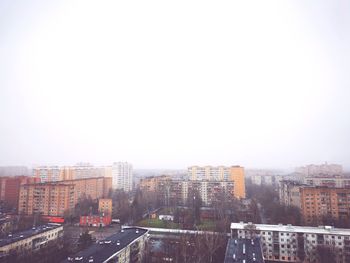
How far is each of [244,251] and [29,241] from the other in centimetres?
416

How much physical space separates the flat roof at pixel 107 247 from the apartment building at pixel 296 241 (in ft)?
7.07

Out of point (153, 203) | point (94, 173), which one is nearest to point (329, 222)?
point (153, 203)

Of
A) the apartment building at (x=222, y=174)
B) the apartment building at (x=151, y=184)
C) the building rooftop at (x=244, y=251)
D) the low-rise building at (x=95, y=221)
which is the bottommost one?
the low-rise building at (x=95, y=221)

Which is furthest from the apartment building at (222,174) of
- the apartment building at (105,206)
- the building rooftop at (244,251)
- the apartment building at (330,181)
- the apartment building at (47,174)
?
the building rooftop at (244,251)

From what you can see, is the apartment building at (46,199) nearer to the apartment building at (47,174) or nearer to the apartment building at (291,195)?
the apartment building at (47,174)

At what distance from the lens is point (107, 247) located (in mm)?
4184

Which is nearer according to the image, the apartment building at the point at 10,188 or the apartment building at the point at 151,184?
the apartment building at the point at 10,188

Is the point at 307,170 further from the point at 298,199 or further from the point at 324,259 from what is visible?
the point at 324,259

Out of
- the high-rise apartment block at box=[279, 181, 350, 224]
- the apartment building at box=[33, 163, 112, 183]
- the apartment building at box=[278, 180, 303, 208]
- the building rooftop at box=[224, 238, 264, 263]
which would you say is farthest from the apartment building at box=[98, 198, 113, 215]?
the high-rise apartment block at box=[279, 181, 350, 224]

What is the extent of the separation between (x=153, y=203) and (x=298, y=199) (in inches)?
230

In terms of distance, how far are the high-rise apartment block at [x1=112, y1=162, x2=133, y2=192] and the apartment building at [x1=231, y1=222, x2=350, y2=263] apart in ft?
40.4

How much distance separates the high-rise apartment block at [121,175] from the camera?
656 inches

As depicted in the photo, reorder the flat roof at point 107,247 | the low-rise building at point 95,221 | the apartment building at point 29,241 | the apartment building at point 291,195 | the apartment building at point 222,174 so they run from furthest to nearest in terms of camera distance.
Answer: the apartment building at point 222,174, the apartment building at point 291,195, the low-rise building at point 95,221, the apartment building at point 29,241, the flat roof at point 107,247

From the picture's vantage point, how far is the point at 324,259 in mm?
4367
